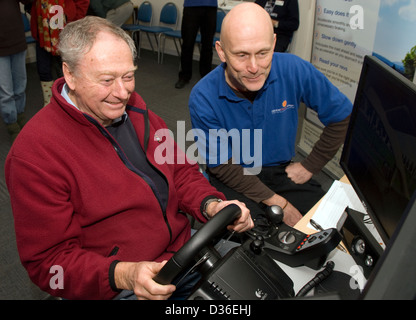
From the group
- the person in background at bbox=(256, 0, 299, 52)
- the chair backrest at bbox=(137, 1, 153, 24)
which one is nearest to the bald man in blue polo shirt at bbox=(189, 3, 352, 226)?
the person in background at bbox=(256, 0, 299, 52)

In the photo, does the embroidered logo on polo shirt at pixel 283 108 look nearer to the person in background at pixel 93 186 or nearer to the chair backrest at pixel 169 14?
the person in background at pixel 93 186

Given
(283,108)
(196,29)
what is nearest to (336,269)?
(283,108)

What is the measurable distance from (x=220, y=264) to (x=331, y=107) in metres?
1.14

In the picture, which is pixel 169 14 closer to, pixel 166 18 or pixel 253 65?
pixel 166 18

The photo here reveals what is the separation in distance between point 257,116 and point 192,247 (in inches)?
37.7

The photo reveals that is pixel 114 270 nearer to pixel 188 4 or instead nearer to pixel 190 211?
pixel 190 211

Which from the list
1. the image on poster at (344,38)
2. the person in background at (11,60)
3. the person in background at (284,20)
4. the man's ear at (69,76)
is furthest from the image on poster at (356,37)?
the person in background at (11,60)

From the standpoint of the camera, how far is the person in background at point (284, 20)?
3162 mm

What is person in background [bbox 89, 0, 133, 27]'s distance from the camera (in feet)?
16.1

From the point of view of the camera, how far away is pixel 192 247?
75 cm

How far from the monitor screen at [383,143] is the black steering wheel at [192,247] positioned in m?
0.43

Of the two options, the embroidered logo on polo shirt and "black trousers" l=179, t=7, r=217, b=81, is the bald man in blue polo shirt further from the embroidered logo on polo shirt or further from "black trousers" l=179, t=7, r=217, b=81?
"black trousers" l=179, t=7, r=217, b=81

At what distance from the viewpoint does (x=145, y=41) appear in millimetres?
6719

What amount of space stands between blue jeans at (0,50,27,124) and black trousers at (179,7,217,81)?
2296 mm
